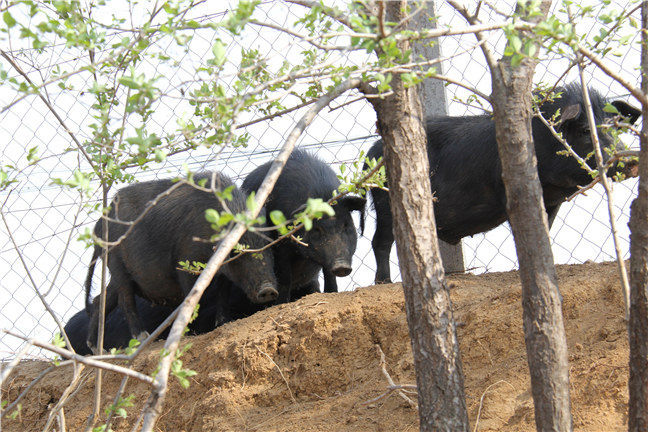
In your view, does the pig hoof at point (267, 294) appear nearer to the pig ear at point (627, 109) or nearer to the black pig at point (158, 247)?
the black pig at point (158, 247)

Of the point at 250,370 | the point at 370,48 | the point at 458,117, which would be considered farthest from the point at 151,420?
the point at 458,117

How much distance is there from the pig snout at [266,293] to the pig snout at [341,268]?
0.45 meters

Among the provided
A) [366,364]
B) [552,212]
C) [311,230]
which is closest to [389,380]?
[366,364]

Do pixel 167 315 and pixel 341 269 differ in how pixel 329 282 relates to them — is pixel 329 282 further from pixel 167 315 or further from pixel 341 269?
pixel 167 315

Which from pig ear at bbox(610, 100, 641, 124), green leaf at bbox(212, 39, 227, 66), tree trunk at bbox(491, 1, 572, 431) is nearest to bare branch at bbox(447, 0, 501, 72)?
tree trunk at bbox(491, 1, 572, 431)

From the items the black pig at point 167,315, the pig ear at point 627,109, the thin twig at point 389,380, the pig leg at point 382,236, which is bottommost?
the thin twig at point 389,380

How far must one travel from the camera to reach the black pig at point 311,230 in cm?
530

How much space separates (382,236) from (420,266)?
2.77 meters

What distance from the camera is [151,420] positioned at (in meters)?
1.77

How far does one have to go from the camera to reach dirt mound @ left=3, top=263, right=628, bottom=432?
2.91 meters

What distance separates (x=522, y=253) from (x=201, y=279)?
1165mm

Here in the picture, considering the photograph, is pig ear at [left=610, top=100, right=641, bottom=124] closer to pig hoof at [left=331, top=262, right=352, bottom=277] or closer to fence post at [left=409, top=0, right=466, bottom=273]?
fence post at [left=409, top=0, right=466, bottom=273]

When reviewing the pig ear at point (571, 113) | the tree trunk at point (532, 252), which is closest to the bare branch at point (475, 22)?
the tree trunk at point (532, 252)

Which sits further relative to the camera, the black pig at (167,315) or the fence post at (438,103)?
the black pig at (167,315)
